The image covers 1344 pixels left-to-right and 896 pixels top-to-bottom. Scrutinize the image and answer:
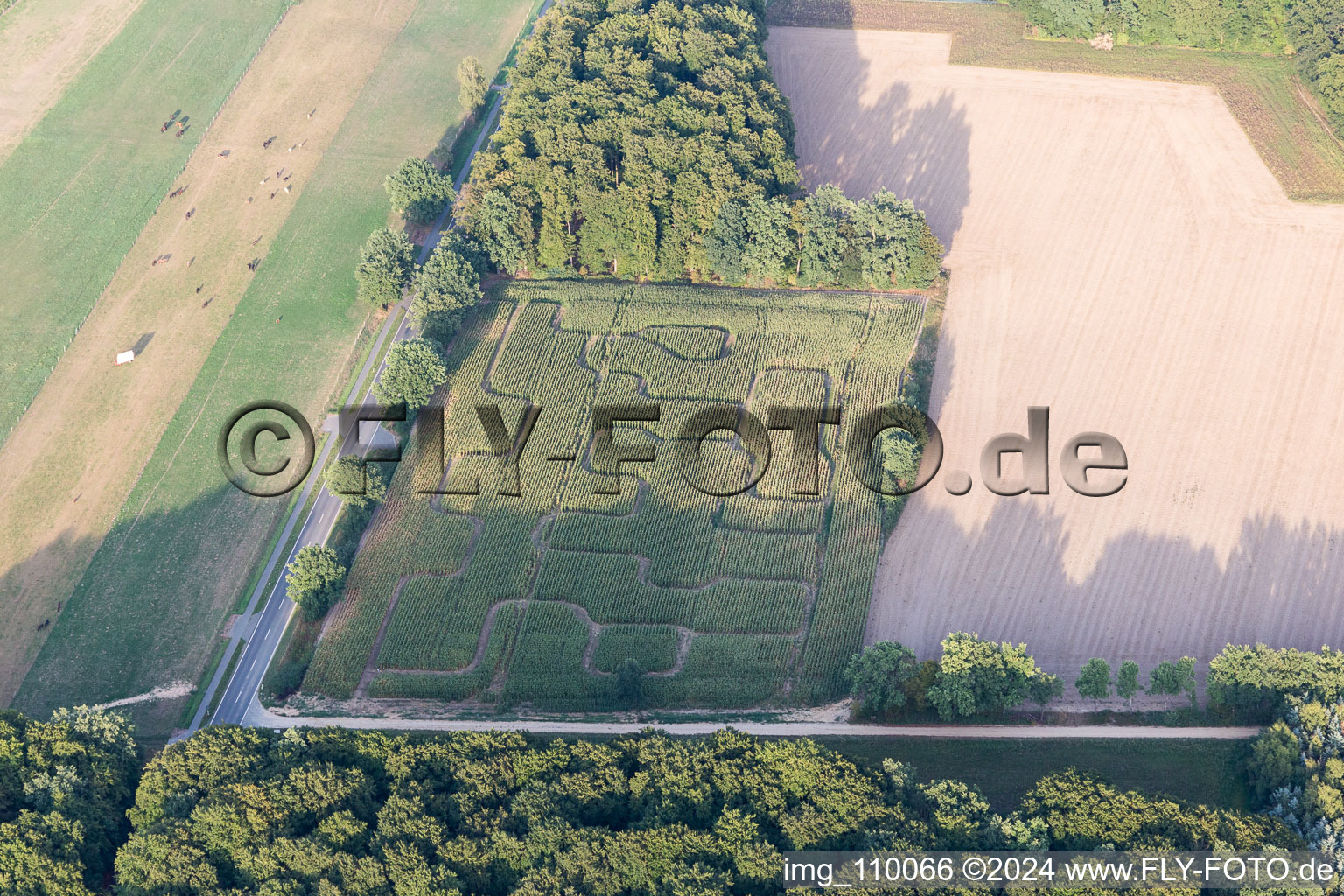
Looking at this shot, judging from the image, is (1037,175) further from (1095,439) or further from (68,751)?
(68,751)

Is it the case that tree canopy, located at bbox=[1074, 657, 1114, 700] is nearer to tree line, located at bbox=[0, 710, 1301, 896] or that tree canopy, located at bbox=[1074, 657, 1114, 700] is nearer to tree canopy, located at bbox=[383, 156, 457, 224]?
tree line, located at bbox=[0, 710, 1301, 896]

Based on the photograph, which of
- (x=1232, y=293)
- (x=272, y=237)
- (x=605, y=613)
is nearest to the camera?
(x=605, y=613)

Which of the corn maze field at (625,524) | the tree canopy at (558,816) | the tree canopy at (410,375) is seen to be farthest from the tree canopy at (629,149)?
the tree canopy at (558,816)

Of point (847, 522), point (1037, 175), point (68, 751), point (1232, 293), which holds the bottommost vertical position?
point (68, 751)

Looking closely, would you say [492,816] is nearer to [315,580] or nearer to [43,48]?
[315,580]

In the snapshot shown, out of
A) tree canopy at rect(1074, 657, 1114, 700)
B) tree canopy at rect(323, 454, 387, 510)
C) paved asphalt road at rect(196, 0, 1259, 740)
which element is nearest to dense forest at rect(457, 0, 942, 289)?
tree canopy at rect(323, 454, 387, 510)

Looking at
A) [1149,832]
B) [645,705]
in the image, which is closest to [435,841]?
[645,705]

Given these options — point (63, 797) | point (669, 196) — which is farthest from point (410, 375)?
point (63, 797)
